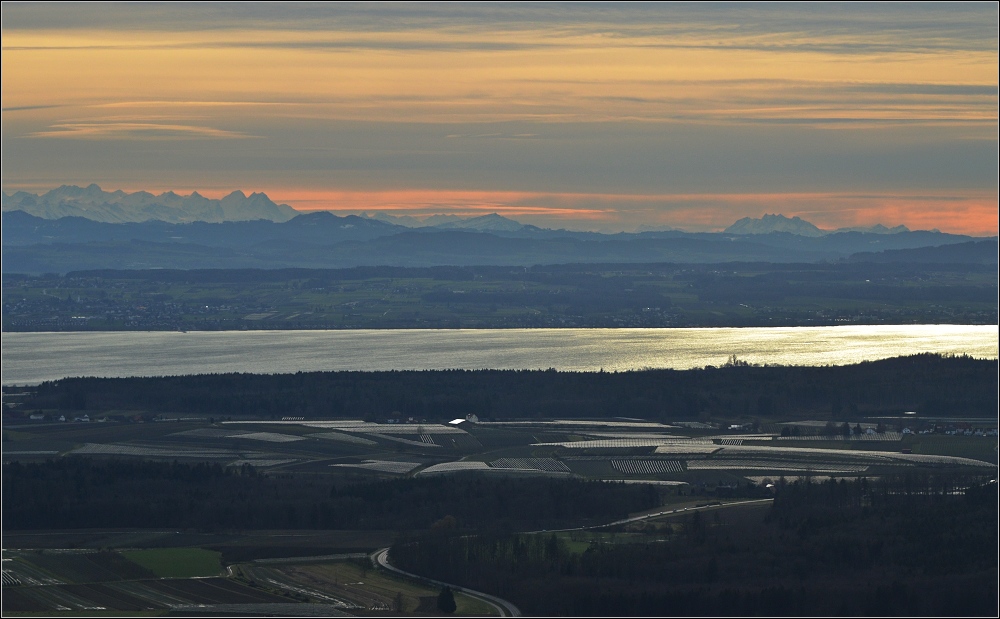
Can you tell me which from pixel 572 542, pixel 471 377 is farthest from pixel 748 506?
pixel 471 377

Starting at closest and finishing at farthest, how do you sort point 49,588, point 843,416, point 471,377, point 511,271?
point 49,588, point 843,416, point 471,377, point 511,271

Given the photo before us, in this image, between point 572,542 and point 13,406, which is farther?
point 13,406

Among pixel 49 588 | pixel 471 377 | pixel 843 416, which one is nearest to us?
pixel 49 588

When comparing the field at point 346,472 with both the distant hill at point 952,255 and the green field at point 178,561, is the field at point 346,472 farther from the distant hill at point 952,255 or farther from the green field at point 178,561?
the distant hill at point 952,255

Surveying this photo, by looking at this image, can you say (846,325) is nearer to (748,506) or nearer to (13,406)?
(13,406)

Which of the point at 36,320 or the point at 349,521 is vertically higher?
the point at 36,320

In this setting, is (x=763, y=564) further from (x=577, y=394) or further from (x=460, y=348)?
(x=460, y=348)

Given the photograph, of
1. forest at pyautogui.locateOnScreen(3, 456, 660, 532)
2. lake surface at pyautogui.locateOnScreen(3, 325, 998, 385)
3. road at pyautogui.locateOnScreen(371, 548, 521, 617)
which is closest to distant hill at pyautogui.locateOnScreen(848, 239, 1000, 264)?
lake surface at pyautogui.locateOnScreen(3, 325, 998, 385)

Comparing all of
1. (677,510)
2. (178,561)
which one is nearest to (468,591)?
(178,561)

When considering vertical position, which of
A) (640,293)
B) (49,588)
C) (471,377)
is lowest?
(49,588)
